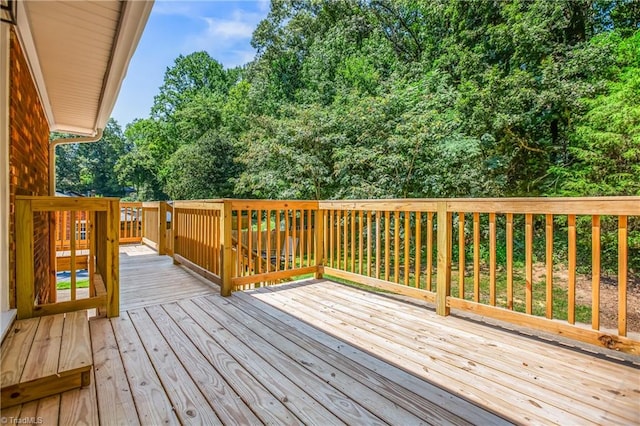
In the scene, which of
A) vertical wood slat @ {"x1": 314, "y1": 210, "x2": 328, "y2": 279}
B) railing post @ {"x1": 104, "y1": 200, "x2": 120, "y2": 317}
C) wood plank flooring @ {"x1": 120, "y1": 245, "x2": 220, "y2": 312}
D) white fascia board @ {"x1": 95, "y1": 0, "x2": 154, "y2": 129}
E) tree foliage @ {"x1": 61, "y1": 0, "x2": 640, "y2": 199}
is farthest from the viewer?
tree foliage @ {"x1": 61, "y1": 0, "x2": 640, "y2": 199}

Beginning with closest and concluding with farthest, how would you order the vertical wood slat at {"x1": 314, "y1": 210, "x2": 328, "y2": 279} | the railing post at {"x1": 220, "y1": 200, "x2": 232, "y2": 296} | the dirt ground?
1. the railing post at {"x1": 220, "y1": 200, "x2": 232, "y2": 296}
2. the vertical wood slat at {"x1": 314, "y1": 210, "x2": 328, "y2": 279}
3. the dirt ground

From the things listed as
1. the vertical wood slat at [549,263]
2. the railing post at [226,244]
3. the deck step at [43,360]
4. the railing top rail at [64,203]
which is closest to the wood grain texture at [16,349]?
the deck step at [43,360]

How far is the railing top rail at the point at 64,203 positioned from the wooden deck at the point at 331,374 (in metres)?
0.96

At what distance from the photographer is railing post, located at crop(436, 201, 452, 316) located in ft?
8.85

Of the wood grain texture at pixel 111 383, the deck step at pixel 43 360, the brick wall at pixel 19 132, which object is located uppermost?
the brick wall at pixel 19 132

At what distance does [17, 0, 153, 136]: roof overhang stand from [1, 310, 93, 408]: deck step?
1973 millimetres

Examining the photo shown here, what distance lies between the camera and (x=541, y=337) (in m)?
2.25

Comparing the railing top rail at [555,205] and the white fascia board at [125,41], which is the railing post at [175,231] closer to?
the white fascia board at [125,41]

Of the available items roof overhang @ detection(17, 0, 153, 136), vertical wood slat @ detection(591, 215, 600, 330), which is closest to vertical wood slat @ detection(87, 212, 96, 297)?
roof overhang @ detection(17, 0, 153, 136)

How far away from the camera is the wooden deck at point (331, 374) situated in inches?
56.1

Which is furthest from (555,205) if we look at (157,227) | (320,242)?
(157,227)

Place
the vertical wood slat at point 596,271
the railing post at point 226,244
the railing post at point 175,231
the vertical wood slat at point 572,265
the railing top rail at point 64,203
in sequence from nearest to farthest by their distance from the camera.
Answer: the vertical wood slat at point 596,271 → the vertical wood slat at point 572,265 → the railing top rail at point 64,203 → the railing post at point 226,244 → the railing post at point 175,231

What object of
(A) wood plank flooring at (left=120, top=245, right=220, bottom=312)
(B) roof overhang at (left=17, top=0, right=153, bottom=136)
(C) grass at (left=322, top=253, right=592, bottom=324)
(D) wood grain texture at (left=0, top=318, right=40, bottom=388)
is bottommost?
(C) grass at (left=322, top=253, right=592, bottom=324)

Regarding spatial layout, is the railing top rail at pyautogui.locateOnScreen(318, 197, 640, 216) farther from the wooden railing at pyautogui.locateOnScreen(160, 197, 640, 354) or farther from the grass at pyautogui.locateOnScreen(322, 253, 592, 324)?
the grass at pyautogui.locateOnScreen(322, 253, 592, 324)
